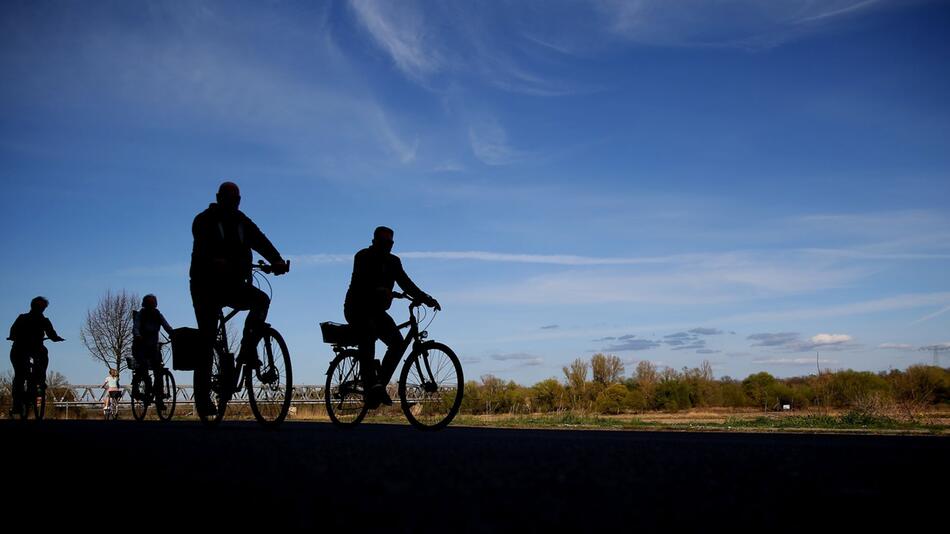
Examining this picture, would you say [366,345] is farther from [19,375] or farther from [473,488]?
[19,375]

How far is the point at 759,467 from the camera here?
3.81 meters

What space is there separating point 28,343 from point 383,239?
8.97m

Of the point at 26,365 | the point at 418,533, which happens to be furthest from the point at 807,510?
the point at 26,365

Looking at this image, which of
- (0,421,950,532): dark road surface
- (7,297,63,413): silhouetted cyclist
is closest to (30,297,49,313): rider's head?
(7,297,63,413): silhouetted cyclist

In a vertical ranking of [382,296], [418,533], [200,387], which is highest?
[382,296]

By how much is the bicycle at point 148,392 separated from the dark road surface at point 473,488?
8.52 metres

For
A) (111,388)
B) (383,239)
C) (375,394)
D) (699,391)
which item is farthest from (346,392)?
(699,391)

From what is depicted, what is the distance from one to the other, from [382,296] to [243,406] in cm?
210

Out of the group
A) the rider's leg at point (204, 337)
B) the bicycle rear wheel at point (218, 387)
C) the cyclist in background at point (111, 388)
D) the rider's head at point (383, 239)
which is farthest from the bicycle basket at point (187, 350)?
the cyclist in background at point (111, 388)

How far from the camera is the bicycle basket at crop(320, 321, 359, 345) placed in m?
9.27

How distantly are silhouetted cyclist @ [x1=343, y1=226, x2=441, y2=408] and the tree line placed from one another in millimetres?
30789

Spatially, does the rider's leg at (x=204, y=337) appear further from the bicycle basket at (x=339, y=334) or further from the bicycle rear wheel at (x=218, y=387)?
the bicycle basket at (x=339, y=334)

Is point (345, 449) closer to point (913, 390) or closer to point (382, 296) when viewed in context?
point (382, 296)

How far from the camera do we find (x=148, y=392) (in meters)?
13.1
